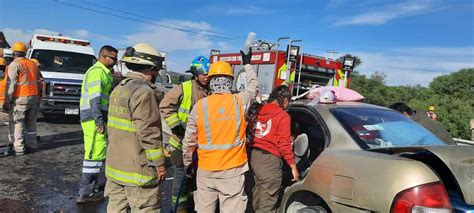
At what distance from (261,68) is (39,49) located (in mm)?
6475

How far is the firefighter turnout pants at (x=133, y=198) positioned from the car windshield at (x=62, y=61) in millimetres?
9501

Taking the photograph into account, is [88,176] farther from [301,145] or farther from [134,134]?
[301,145]

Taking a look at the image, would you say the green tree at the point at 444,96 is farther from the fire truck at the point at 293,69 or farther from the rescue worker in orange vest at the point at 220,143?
the rescue worker in orange vest at the point at 220,143

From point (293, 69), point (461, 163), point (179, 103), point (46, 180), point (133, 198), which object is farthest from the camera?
point (293, 69)

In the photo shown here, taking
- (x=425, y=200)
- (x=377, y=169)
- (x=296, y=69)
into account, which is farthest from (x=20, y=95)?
(x=425, y=200)

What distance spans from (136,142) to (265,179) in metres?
1.22

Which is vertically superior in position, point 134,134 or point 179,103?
point 179,103

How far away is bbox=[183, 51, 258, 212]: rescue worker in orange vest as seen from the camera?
327 cm

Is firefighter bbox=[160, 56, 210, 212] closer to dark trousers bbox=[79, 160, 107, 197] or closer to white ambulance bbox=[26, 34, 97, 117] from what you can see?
dark trousers bbox=[79, 160, 107, 197]

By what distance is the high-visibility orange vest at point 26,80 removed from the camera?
7.21 metres

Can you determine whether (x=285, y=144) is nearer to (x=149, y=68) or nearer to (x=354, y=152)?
(x=354, y=152)

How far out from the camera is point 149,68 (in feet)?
11.3

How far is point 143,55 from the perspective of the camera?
11.1 ft

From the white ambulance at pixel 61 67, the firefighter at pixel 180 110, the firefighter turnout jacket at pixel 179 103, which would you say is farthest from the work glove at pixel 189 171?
the white ambulance at pixel 61 67
